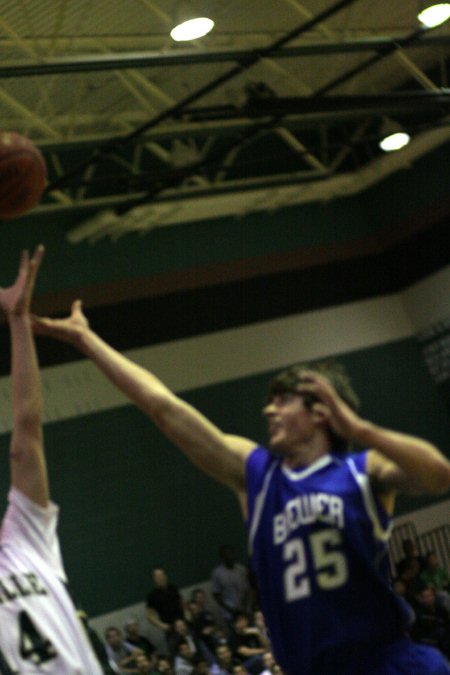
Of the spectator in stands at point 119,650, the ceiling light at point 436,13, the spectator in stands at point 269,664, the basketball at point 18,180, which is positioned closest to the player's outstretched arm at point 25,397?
the basketball at point 18,180

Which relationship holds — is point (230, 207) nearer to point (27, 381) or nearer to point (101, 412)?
point (101, 412)

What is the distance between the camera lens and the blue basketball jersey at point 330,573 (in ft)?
12.2

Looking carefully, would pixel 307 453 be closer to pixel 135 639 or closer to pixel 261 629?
pixel 261 629

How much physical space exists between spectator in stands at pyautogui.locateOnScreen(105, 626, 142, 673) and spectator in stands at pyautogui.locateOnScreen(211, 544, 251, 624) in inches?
62.3

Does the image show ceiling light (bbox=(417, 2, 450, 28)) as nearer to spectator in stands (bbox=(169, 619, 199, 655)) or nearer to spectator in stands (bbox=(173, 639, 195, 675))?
spectator in stands (bbox=(173, 639, 195, 675))

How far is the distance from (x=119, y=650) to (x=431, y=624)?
3.69m

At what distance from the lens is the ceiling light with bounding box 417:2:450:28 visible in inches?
455

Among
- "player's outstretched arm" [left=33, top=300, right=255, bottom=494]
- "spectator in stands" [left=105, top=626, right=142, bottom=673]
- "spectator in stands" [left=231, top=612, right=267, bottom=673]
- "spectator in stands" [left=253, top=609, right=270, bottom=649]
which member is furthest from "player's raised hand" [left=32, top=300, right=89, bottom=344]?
"spectator in stands" [left=105, top=626, right=142, bottom=673]

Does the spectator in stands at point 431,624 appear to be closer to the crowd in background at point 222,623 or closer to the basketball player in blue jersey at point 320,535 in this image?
the crowd in background at point 222,623

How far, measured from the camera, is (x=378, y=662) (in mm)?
3723

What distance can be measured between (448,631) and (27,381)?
11.6 m

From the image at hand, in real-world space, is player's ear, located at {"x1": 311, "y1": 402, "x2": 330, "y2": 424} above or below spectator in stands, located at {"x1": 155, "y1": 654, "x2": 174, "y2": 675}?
above

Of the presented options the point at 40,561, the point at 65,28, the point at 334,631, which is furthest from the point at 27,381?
the point at 65,28

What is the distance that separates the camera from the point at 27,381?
3.97 metres
